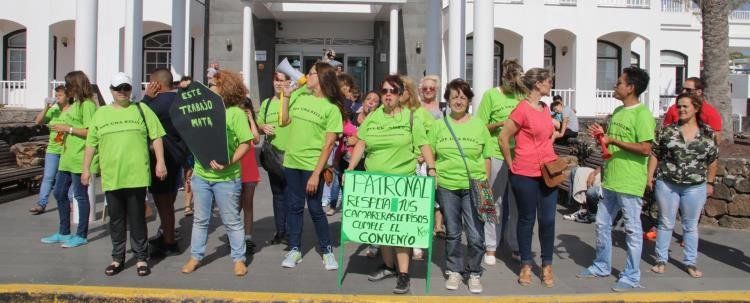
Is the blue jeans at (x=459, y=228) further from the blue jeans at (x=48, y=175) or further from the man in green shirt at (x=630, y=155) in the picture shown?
the blue jeans at (x=48, y=175)

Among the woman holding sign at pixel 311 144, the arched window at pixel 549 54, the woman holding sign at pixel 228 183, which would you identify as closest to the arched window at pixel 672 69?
the arched window at pixel 549 54

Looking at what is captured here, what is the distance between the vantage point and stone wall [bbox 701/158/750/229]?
7.72 meters

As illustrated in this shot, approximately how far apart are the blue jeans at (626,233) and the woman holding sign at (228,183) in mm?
3177

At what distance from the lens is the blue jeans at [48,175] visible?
7.33 m

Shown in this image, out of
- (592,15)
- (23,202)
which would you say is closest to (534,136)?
(23,202)

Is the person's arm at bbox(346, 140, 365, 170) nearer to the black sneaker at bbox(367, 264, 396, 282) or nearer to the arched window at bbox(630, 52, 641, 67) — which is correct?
the black sneaker at bbox(367, 264, 396, 282)

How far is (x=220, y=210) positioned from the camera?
543 centimetres

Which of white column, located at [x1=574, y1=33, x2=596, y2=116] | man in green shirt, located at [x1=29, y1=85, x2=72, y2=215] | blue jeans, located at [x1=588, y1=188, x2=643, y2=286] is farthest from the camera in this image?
white column, located at [x1=574, y1=33, x2=596, y2=116]

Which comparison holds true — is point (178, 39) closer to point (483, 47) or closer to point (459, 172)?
point (483, 47)

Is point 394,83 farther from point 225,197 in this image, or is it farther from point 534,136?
point 225,197

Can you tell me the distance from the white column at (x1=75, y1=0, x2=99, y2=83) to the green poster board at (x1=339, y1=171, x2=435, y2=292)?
4.46 m

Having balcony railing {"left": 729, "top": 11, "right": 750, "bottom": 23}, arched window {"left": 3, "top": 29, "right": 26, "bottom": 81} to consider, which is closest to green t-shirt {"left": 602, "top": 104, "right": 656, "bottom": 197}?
arched window {"left": 3, "top": 29, "right": 26, "bottom": 81}

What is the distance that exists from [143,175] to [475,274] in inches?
118

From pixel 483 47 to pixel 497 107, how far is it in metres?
2.42
